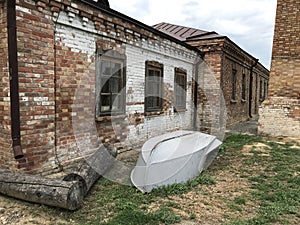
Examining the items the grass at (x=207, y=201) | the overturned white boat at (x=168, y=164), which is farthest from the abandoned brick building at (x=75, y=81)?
the overturned white boat at (x=168, y=164)

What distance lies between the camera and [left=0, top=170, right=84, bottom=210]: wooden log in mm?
2764

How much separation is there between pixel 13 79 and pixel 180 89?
20.0ft

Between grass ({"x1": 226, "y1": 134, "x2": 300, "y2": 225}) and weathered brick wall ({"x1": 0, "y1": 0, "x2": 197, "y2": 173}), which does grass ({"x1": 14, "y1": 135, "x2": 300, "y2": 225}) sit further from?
weathered brick wall ({"x1": 0, "y1": 0, "x2": 197, "y2": 173})

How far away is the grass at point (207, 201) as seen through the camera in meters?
2.71

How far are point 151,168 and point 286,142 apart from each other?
224 inches

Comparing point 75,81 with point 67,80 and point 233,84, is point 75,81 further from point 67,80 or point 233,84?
point 233,84

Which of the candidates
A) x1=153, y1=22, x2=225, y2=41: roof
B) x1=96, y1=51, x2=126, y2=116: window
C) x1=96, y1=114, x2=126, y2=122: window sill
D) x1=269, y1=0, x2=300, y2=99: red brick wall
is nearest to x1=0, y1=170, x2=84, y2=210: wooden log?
x1=96, y1=114, x2=126, y2=122: window sill

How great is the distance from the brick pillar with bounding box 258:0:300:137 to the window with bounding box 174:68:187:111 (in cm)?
271

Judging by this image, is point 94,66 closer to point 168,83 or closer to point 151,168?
point 151,168

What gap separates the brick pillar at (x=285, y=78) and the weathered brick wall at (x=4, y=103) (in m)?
7.44

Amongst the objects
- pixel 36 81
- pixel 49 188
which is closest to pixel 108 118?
pixel 36 81

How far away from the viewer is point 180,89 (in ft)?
28.6

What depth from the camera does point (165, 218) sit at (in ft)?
8.81

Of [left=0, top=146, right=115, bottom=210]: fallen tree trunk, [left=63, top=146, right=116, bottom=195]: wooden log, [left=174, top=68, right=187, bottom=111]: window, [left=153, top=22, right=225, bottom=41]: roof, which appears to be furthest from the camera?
[left=153, top=22, right=225, bottom=41]: roof
